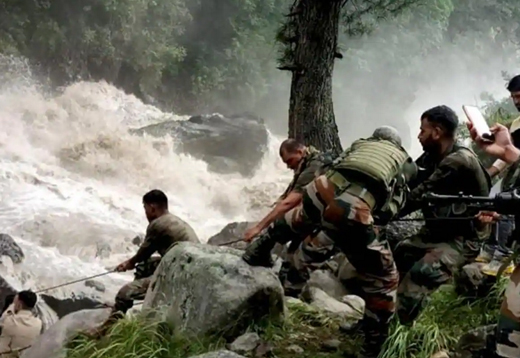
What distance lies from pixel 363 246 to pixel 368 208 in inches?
9.4

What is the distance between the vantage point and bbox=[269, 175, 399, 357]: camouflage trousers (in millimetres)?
3627

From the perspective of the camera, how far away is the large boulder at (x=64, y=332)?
192 inches

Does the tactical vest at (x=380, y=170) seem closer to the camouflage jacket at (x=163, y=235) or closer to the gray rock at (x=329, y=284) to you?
the camouflage jacket at (x=163, y=235)

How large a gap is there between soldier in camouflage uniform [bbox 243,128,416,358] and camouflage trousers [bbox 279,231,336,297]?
3.13ft

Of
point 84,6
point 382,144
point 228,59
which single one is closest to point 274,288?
point 382,144

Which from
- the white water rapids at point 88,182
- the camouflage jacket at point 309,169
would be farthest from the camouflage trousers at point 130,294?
the white water rapids at point 88,182

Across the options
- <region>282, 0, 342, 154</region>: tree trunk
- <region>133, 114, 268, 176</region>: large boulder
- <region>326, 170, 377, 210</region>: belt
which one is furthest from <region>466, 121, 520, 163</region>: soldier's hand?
<region>133, 114, 268, 176</region>: large boulder

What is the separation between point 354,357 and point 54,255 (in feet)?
26.2

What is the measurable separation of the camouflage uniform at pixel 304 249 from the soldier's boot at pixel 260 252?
323 mm

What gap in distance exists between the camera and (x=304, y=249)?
4.96 metres

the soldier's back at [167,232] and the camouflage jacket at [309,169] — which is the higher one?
the camouflage jacket at [309,169]

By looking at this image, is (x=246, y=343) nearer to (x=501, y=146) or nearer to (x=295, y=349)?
(x=295, y=349)

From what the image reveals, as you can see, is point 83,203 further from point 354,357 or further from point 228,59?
point 228,59

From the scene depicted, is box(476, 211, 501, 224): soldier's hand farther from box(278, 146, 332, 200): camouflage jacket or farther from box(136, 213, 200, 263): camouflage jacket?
box(136, 213, 200, 263): camouflage jacket
